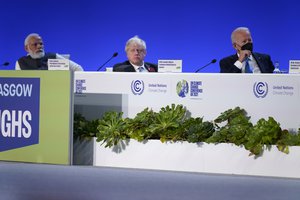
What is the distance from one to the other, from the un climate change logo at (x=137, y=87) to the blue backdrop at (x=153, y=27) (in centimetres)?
287

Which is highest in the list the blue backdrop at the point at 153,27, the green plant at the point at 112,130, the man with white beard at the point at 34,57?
the blue backdrop at the point at 153,27

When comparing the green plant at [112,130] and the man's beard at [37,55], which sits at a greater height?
the man's beard at [37,55]

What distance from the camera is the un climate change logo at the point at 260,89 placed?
4973 millimetres

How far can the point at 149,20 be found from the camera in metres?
8.34

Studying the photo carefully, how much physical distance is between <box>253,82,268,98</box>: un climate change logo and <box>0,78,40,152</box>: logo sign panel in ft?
5.75

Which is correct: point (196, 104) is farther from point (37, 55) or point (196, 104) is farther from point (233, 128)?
point (37, 55)

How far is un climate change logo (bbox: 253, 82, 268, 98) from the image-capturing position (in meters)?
4.97

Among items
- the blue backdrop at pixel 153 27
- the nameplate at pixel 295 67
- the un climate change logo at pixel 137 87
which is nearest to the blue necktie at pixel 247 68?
the blue backdrop at pixel 153 27

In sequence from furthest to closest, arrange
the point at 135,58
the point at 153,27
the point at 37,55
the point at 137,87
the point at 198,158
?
the point at 153,27 → the point at 37,55 → the point at 135,58 → the point at 137,87 → the point at 198,158

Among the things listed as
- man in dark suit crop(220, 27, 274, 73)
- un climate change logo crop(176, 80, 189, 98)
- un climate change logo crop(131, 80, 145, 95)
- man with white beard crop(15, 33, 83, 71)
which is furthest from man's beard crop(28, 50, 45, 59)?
un climate change logo crop(176, 80, 189, 98)

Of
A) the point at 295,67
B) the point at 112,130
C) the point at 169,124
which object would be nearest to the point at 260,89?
the point at 295,67

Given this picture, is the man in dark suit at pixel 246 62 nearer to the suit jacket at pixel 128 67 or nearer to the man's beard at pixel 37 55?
the suit jacket at pixel 128 67

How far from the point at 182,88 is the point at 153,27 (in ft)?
10.7

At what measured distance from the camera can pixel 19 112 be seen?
5293 mm
